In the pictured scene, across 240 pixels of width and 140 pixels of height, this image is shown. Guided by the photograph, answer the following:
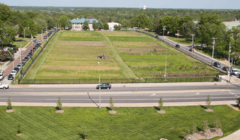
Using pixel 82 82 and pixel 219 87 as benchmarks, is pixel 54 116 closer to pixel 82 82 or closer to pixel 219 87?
pixel 82 82

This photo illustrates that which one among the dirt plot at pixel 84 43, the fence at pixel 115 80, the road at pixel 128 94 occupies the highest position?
the dirt plot at pixel 84 43

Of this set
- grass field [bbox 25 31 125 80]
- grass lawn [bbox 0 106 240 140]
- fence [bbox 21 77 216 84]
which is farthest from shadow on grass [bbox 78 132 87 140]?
grass field [bbox 25 31 125 80]

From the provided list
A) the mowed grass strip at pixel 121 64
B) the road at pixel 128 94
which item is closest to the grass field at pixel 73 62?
the mowed grass strip at pixel 121 64

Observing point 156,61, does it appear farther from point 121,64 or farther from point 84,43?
point 84,43

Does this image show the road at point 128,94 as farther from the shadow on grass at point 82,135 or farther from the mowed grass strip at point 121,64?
the mowed grass strip at point 121,64

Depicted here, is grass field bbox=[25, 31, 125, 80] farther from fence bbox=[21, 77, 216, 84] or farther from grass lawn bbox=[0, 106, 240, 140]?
grass lawn bbox=[0, 106, 240, 140]

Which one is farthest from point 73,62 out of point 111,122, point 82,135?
point 82,135
